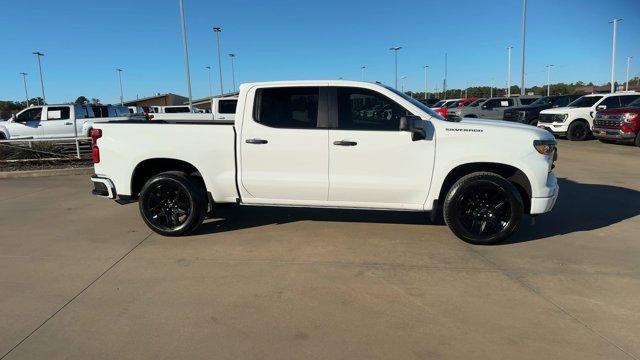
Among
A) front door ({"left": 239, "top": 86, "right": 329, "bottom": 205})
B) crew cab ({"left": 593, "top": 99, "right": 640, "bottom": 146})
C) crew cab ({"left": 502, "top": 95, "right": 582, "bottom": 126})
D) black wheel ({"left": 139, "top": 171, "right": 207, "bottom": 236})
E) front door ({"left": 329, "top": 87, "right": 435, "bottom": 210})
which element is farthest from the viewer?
crew cab ({"left": 502, "top": 95, "right": 582, "bottom": 126})

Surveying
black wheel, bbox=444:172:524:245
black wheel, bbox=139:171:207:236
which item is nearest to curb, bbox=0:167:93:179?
black wheel, bbox=139:171:207:236

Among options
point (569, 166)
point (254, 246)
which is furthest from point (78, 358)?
point (569, 166)

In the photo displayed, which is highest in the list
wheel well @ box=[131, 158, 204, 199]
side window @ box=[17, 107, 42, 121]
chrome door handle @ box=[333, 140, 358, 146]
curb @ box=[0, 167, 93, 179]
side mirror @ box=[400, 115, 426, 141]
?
side window @ box=[17, 107, 42, 121]

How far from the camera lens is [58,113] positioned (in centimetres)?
1817

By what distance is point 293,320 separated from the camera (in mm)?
3627

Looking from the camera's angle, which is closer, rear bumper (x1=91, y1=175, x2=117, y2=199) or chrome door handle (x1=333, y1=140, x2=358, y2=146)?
chrome door handle (x1=333, y1=140, x2=358, y2=146)

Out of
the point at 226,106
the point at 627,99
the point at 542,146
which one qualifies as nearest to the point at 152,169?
the point at 542,146

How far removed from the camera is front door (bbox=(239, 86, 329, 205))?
214 inches

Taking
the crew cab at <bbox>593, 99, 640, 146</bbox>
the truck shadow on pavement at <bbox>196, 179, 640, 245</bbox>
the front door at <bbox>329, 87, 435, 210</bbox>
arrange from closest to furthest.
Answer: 1. the front door at <bbox>329, 87, 435, 210</bbox>
2. the truck shadow on pavement at <bbox>196, 179, 640, 245</bbox>
3. the crew cab at <bbox>593, 99, 640, 146</bbox>

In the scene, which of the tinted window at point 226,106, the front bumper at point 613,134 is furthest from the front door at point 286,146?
the front bumper at point 613,134

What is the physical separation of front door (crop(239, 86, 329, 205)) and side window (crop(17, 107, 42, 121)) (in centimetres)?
1647

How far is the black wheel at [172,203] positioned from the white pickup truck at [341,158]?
13mm

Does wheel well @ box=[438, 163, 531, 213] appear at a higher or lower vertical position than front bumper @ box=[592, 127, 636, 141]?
higher

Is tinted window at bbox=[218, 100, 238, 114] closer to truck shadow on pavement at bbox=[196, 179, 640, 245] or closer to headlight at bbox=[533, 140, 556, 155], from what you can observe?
truck shadow on pavement at bbox=[196, 179, 640, 245]
